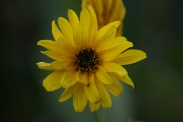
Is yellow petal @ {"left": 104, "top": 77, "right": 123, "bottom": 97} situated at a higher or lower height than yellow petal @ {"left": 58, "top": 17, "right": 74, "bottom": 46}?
lower

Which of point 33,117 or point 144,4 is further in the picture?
point 144,4

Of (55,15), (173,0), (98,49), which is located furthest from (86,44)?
(173,0)

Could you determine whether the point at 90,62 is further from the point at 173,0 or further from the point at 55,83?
the point at 173,0

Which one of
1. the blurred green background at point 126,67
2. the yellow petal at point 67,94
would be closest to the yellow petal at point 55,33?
the yellow petal at point 67,94

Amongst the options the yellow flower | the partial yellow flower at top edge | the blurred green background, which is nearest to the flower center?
the yellow flower

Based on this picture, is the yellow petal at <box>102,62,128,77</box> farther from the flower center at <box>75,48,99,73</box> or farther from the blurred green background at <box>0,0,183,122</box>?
the blurred green background at <box>0,0,183,122</box>

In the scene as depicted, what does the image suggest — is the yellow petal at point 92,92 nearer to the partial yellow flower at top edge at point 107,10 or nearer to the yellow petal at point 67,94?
the yellow petal at point 67,94

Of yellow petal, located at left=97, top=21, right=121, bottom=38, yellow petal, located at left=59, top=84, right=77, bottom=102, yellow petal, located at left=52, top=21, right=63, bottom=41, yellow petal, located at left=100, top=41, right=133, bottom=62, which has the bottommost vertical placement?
yellow petal, located at left=59, top=84, right=77, bottom=102
